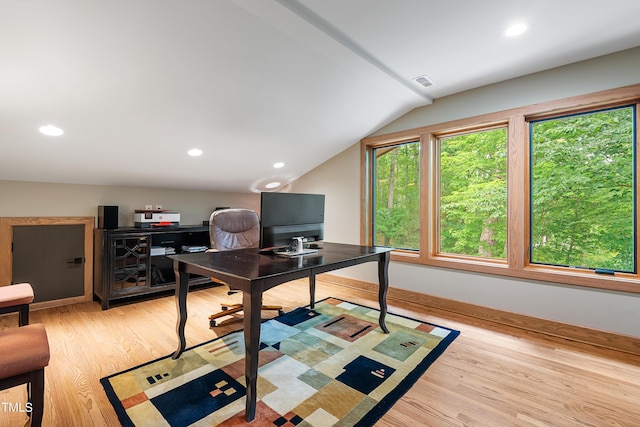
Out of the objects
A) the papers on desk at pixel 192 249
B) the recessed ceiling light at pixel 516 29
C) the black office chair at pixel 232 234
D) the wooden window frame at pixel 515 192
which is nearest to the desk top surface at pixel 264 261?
the black office chair at pixel 232 234

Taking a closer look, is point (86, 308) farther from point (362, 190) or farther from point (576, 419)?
point (576, 419)

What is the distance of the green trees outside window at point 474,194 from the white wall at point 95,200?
10.5 ft

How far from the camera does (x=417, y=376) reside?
6.63ft

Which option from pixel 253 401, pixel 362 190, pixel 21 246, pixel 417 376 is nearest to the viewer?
pixel 253 401

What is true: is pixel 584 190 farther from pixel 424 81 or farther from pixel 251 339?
pixel 251 339

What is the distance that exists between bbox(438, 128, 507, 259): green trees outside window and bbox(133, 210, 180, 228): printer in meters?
3.29

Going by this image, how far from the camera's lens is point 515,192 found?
9.64ft

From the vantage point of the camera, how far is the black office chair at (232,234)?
117 inches

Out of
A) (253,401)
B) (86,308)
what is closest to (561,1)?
(253,401)

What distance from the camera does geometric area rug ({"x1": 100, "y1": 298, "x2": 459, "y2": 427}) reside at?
5.33ft

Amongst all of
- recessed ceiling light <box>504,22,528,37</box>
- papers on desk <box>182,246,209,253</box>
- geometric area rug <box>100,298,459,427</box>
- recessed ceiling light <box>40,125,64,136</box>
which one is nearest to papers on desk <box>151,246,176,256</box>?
papers on desk <box>182,246,209,253</box>

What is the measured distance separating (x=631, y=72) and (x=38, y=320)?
18.4ft

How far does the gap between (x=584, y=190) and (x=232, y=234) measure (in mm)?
3315

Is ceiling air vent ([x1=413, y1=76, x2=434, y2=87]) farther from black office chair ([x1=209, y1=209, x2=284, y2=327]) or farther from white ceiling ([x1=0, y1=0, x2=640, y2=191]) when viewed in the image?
black office chair ([x1=209, y1=209, x2=284, y2=327])
